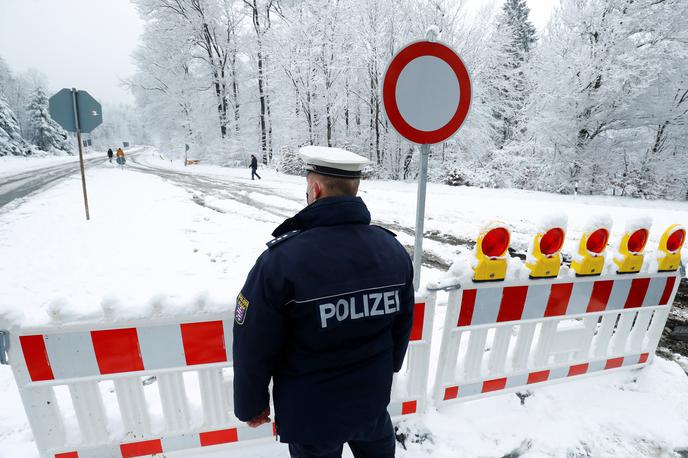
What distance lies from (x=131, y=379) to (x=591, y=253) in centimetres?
322

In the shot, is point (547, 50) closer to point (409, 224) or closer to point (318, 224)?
point (409, 224)

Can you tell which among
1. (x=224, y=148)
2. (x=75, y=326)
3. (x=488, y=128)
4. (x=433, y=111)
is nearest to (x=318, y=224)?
(x=433, y=111)

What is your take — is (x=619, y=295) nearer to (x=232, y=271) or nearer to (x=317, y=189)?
(x=317, y=189)

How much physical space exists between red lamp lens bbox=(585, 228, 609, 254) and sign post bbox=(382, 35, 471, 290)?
1.34 meters

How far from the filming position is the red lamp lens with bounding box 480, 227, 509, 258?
2291mm

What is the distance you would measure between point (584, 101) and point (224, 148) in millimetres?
22694

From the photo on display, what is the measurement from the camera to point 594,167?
16.1m

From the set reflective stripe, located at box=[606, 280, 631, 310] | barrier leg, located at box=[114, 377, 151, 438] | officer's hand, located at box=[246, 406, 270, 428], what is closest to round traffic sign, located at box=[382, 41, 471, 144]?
officer's hand, located at box=[246, 406, 270, 428]

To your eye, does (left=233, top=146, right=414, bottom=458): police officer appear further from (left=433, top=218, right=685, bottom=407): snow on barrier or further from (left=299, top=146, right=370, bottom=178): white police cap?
(left=433, top=218, right=685, bottom=407): snow on barrier

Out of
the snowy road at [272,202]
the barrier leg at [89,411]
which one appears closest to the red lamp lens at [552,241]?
the barrier leg at [89,411]

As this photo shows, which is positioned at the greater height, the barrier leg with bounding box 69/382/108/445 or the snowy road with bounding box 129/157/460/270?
the barrier leg with bounding box 69/382/108/445

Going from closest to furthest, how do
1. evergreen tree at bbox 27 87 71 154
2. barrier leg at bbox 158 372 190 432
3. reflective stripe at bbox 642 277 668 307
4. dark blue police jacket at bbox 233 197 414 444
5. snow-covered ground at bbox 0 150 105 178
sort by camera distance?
dark blue police jacket at bbox 233 197 414 444
barrier leg at bbox 158 372 190 432
reflective stripe at bbox 642 277 668 307
snow-covered ground at bbox 0 150 105 178
evergreen tree at bbox 27 87 71 154

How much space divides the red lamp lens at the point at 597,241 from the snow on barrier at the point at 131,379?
4.34 ft

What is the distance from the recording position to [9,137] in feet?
129
